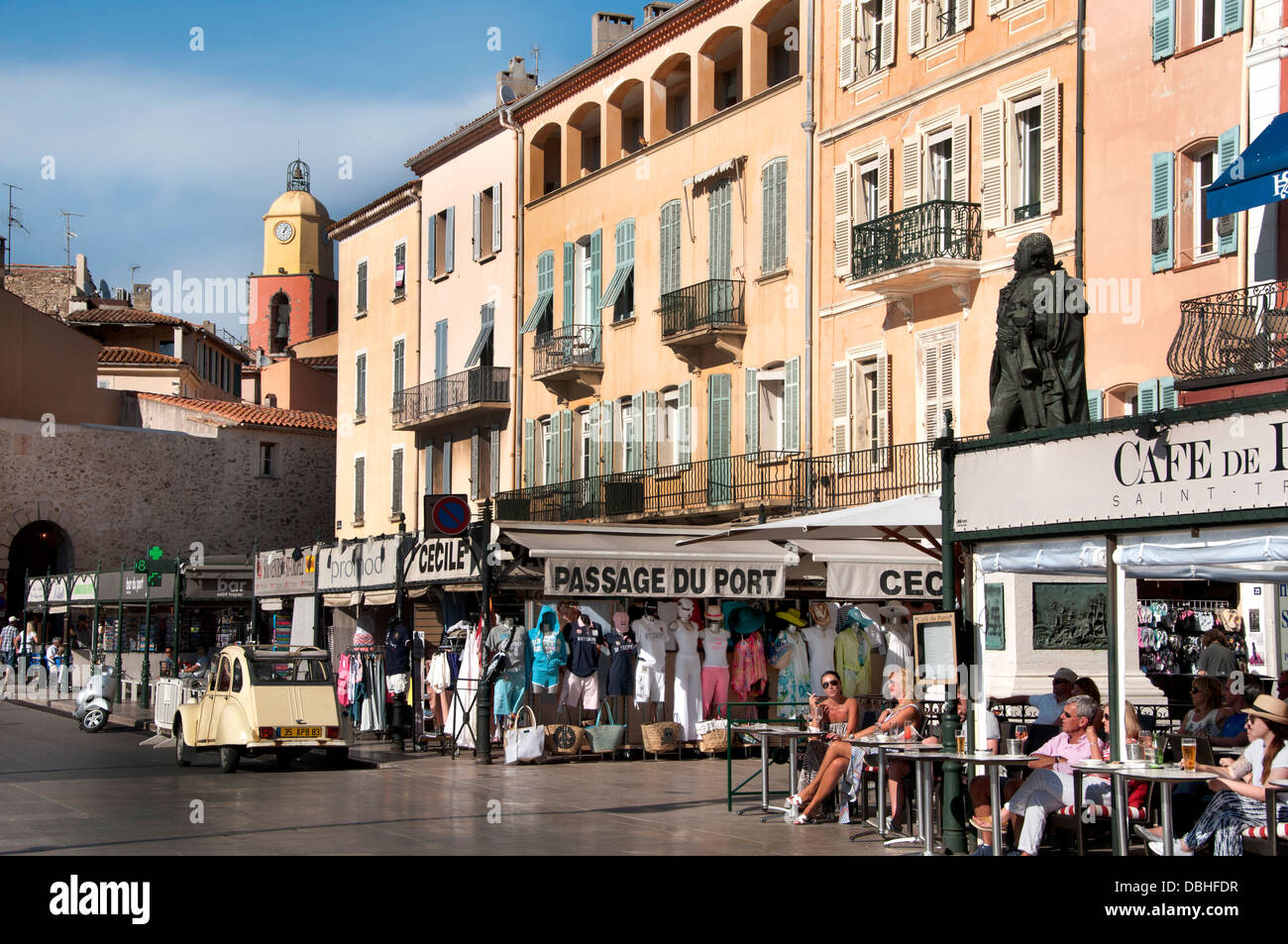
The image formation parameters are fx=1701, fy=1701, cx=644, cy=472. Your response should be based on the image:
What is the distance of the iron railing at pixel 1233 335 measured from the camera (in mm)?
20672

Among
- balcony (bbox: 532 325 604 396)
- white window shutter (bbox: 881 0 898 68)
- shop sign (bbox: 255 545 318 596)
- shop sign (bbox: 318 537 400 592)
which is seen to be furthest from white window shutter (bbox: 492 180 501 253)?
shop sign (bbox: 318 537 400 592)

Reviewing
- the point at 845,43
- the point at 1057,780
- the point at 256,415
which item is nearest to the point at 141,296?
the point at 256,415

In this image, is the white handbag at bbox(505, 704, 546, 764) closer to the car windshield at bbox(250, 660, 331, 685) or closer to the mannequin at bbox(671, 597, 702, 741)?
the mannequin at bbox(671, 597, 702, 741)

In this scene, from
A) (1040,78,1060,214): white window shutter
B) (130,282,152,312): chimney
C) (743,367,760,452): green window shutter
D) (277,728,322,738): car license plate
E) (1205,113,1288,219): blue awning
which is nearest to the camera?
(1205,113,1288,219): blue awning

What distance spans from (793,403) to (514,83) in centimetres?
1757

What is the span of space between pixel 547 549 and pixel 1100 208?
9.47 m

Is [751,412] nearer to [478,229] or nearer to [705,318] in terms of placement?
[705,318]

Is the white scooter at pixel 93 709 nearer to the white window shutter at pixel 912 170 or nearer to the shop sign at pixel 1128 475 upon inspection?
the white window shutter at pixel 912 170

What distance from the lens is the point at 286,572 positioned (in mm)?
31141

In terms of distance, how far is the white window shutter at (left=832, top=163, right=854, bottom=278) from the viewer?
99.0 ft

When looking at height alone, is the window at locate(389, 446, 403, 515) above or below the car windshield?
above

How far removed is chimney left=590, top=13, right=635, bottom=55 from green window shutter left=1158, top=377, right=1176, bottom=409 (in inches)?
823

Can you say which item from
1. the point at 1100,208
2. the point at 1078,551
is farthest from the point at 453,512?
the point at 1078,551
